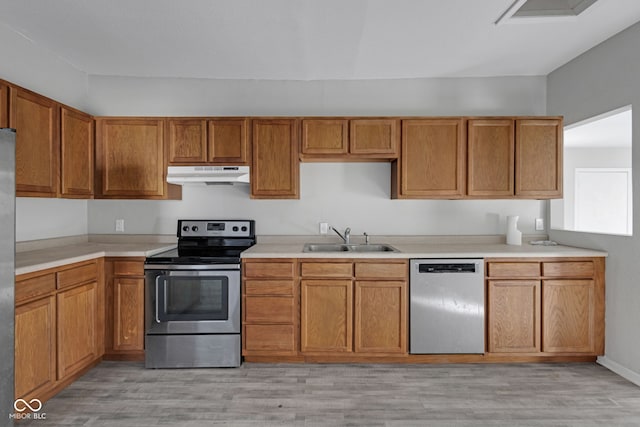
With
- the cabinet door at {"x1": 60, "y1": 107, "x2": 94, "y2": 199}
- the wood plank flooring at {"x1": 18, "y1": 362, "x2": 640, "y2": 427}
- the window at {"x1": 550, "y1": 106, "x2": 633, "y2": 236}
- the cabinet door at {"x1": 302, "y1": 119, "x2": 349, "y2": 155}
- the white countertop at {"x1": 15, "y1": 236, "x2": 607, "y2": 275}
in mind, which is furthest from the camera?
the window at {"x1": 550, "y1": 106, "x2": 633, "y2": 236}

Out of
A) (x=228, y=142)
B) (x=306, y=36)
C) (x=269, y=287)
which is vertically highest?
(x=306, y=36)

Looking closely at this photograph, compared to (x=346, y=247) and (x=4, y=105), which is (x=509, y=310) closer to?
(x=346, y=247)

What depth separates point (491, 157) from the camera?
10.8 ft

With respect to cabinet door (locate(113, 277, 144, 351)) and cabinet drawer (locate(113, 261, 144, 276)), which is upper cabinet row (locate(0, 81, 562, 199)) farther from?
cabinet door (locate(113, 277, 144, 351))

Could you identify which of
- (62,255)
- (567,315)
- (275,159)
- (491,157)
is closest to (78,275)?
(62,255)

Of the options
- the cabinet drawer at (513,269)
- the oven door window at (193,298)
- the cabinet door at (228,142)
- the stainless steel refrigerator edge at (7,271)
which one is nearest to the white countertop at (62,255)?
the stainless steel refrigerator edge at (7,271)

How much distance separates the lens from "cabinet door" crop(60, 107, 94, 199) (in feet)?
9.48

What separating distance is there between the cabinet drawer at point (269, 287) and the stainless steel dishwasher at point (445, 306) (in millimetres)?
1006

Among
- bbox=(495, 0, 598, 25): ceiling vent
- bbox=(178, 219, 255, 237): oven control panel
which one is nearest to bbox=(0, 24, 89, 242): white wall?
bbox=(178, 219, 255, 237): oven control panel

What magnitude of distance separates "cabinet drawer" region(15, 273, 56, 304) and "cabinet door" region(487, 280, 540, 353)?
3186mm

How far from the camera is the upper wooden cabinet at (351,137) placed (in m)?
3.28

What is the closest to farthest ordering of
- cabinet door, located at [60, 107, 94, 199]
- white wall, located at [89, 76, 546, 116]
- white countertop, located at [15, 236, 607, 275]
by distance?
1. white countertop, located at [15, 236, 607, 275]
2. cabinet door, located at [60, 107, 94, 199]
3. white wall, located at [89, 76, 546, 116]

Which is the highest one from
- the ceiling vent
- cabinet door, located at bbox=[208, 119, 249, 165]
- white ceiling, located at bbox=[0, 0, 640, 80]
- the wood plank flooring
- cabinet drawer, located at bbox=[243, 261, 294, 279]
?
the ceiling vent

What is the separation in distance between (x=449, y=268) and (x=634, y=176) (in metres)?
1.45
